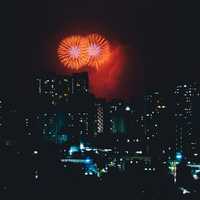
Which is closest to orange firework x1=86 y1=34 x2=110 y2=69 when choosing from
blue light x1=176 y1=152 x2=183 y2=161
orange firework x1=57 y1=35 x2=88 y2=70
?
orange firework x1=57 y1=35 x2=88 y2=70

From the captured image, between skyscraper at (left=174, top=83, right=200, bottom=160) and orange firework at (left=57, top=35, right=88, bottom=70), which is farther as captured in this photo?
skyscraper at (left=174, top=83, right=200, bottom=160)

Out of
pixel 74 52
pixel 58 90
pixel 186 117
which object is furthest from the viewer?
pixel 58 90

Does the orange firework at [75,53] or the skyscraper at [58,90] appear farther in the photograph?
the skyscraper at [58,90]

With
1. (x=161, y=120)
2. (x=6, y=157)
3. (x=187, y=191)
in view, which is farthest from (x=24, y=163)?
(x=161, y=120)

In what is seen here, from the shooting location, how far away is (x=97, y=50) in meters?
7.12

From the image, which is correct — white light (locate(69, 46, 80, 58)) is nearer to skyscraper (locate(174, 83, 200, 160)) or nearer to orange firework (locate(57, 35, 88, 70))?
orange firework (locate(57, 35, 88, 70))

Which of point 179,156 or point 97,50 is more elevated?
point 97,50

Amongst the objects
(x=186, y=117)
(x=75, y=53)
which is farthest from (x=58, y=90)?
(x=75, y=53)

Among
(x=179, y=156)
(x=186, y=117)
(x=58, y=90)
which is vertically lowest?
(x=179, y=156)

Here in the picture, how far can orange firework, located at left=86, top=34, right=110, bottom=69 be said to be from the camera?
23.1ft

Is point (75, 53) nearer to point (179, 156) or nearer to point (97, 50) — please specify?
point (97, 50)

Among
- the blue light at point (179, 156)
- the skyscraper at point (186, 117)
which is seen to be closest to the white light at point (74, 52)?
the blue light at point (179, 156)

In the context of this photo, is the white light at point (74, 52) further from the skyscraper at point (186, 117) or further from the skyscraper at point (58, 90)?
the skyscraper at point (58, 90)

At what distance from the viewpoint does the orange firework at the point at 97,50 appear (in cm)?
704
